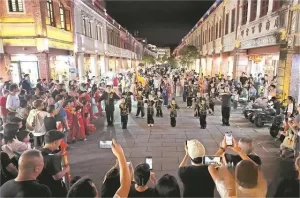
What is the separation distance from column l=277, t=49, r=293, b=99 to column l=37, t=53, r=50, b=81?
13209mm

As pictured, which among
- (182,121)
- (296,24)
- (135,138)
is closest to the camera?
(135,138)

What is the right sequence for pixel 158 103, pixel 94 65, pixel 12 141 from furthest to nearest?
pixel 94 65 → pixel 158 103 → pixel 12 141

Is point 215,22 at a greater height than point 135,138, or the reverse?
point 215,22

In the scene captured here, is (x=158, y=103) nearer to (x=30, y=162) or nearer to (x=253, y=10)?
(x=30, y=162)

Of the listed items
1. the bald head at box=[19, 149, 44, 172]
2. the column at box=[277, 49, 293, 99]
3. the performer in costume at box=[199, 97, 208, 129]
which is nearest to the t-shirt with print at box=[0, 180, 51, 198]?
the bald head at box=[19, 149, 44, 172]

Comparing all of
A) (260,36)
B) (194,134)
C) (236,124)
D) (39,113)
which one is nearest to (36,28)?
(39,113)

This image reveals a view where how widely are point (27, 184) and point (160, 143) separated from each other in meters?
6.13

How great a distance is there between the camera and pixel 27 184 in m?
2.51

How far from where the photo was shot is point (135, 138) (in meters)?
8.95

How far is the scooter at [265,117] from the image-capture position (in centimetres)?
998

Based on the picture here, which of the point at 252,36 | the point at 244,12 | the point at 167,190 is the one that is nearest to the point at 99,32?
the point at 244,12

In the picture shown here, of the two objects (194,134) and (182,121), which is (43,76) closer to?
(182,121)

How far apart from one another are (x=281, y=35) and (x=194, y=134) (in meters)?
6.75

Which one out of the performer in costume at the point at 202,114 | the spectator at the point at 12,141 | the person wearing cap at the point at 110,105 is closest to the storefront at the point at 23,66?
the person wearing cap at the point at 110,105
